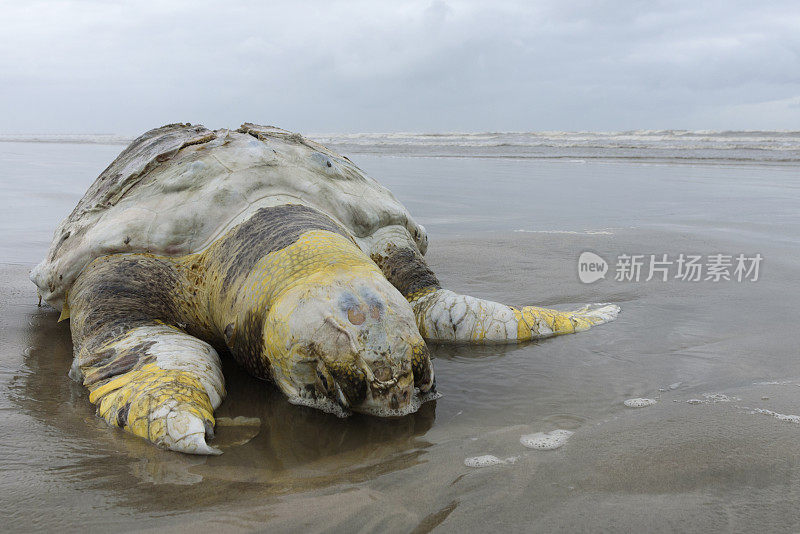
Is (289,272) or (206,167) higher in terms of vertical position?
(206,167)

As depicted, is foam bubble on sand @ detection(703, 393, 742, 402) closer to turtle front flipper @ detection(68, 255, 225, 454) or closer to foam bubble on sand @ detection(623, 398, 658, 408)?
foam bubble on sand @ detection(623, 398, 658, 408)

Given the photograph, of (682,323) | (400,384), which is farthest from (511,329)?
(400,384)

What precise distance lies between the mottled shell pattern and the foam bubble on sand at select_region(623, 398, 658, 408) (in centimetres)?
183

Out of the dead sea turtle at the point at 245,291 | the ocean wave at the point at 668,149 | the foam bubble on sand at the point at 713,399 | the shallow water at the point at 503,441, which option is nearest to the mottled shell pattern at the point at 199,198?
the dead sea turtle at the point at 245,291

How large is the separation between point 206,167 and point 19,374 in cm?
149

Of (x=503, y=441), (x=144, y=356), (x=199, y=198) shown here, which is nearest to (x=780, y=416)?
(x=503, y=441)

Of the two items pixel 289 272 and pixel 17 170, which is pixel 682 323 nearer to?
pixel 289 272

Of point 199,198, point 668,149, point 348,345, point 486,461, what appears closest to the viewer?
point 486,461

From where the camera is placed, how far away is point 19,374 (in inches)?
130

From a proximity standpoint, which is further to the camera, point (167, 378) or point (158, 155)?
point (158, 155)

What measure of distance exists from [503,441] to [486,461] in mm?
194

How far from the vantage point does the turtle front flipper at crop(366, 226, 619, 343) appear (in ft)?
12.5

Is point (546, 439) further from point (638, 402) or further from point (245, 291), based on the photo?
point (245, 291)

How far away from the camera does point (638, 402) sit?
2.83 m
